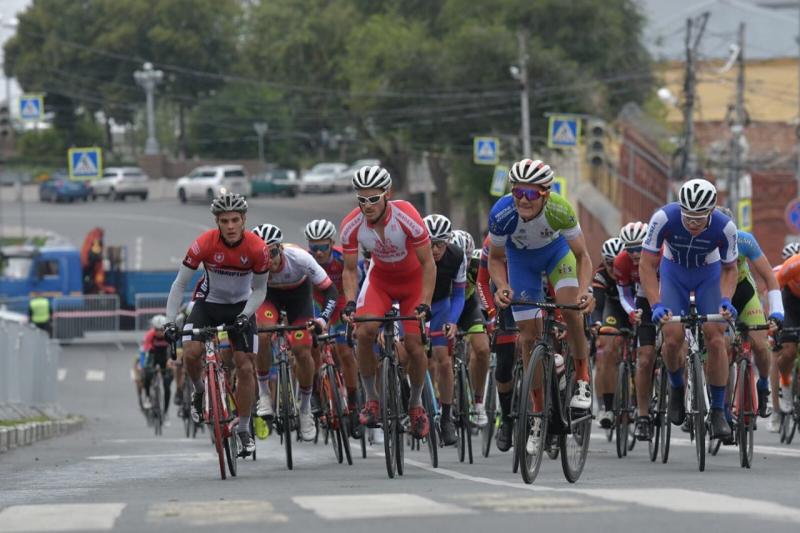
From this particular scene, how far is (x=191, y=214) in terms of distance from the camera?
88.0 meters

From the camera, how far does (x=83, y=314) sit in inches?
2071

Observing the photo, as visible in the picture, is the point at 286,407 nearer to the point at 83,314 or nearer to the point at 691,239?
the point at 691,239

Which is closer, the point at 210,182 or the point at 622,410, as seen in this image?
the point at 622,410

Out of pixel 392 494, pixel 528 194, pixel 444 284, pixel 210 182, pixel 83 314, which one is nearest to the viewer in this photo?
pixel 392 494

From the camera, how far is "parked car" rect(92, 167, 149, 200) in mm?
98250

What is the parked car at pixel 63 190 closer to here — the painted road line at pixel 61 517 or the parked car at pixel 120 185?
the parked car at pixel 120 185

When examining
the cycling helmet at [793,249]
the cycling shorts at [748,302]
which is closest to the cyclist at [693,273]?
the cycling shorts at [748,302]

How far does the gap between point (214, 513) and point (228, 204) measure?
4.61m

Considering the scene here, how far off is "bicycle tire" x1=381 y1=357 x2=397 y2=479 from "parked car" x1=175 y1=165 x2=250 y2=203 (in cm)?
7920

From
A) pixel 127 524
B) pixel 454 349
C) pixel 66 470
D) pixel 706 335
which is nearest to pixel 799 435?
pixel 454 349

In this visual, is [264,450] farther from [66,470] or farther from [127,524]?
[127,524]

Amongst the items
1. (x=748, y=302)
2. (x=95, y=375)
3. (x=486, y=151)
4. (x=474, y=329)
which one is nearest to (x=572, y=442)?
(x=748, y=302)

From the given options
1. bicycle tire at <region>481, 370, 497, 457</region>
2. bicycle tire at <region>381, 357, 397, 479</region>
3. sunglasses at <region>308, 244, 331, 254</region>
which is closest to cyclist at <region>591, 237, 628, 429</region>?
bicycle tire at <region>481, 370, 497, 457</region>

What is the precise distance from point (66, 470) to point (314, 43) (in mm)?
78543
